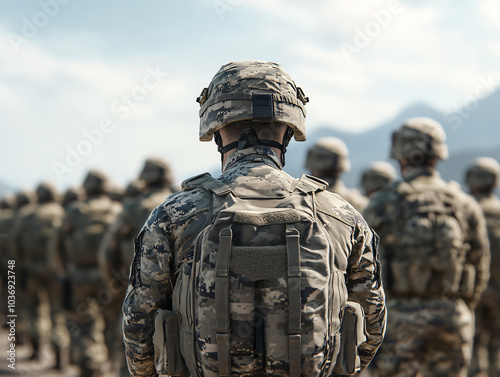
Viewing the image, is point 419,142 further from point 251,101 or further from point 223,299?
point 223,299

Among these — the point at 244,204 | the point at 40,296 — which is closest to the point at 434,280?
the point at 244,204

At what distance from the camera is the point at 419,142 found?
19.0ft

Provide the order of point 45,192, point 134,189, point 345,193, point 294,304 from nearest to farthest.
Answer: point 294,304 → point 345,193 → point 134,189 → point 45,192

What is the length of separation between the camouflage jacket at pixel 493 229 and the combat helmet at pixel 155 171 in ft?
13.0

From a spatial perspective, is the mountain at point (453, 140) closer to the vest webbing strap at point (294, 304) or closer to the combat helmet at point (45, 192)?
the combat helmet at point (45, 192)

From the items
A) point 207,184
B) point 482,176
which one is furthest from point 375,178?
point 207,184

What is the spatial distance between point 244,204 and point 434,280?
3844 mm

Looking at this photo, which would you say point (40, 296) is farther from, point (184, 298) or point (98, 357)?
point (184, 298)

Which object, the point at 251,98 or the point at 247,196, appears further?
the point at 251,98

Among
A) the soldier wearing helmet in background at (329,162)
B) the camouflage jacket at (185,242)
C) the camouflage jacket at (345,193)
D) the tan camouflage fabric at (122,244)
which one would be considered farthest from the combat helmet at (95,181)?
the camouflage jacket at (185,242)

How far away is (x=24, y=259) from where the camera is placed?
11.4 metres

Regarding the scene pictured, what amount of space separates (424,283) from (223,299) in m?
3.92

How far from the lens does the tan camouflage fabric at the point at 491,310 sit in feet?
25.5

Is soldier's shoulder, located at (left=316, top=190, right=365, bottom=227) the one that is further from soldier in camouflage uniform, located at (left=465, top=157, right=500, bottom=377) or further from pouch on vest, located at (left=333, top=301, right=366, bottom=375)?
soldier in camouflage uniform, located at (left=465, top=157, right=500, bottom=377)
